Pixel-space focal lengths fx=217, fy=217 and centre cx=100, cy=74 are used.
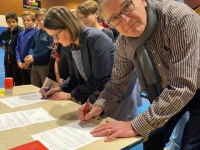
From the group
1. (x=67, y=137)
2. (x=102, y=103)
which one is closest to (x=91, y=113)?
(x=102, y=103)

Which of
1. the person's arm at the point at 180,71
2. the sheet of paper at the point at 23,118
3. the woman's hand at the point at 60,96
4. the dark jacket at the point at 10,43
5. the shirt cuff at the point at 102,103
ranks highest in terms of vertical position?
the person's arm at the point at 180,71

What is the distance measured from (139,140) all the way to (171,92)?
25 centimetres

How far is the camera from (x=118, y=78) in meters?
1.24

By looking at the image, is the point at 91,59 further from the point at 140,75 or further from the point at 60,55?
the point at 60,55

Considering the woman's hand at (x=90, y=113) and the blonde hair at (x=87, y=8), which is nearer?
the woman's hand at (x=90, y=113)

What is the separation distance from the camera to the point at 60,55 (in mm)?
2135

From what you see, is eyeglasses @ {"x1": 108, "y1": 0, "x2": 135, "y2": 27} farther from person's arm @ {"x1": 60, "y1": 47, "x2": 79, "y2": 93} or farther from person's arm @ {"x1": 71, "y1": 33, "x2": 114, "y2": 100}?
person's arm @ {"x1": 60, "y1": 47, "x2": 79, "y2": 93}

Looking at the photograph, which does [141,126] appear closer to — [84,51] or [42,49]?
[84,51]

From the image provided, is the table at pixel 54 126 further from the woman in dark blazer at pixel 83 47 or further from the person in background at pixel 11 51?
the person in background at pixel 11 51

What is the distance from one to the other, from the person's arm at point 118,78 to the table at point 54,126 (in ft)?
0.36

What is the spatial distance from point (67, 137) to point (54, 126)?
0.49ft

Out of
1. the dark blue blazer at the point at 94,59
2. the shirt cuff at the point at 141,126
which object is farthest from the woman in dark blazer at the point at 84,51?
the shirt cuff at the point at 141,126

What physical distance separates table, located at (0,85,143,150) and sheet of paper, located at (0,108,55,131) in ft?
0.12

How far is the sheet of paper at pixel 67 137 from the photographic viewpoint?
0.87m
